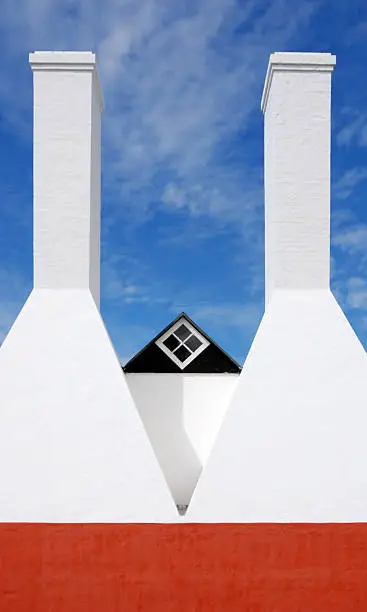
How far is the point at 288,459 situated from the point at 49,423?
119 inches

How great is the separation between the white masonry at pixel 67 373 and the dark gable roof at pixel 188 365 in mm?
1496

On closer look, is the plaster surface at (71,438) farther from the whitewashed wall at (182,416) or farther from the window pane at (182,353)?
the window pane at (182,353)

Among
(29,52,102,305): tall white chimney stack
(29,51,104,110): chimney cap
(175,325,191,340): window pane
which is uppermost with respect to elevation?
(29,51,104,110): chimney cap

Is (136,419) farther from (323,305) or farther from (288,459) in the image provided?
(323,305)

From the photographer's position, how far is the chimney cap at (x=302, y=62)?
620 centimetres

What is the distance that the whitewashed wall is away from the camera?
6.72m

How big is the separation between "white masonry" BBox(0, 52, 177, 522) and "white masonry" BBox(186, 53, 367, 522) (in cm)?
102

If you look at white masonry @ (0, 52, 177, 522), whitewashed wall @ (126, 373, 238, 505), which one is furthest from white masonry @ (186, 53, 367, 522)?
whitewashed wall @ (126, 373, 238, 505)

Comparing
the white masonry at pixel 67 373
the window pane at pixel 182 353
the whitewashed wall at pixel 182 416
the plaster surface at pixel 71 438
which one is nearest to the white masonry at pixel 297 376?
→ the plaster surface at pixel 71 438
